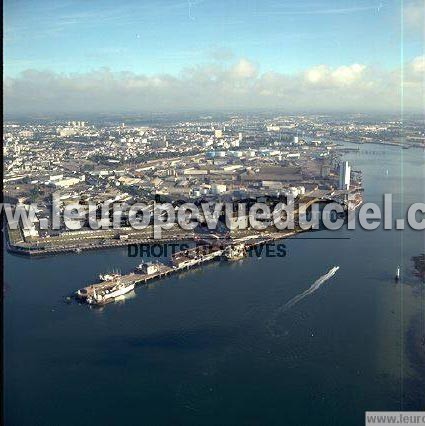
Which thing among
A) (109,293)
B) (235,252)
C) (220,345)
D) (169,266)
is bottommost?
(220,345)

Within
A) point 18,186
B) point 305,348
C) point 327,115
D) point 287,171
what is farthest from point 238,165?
point 305,348

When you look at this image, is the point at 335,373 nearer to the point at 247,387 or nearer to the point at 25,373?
the point at 247,387

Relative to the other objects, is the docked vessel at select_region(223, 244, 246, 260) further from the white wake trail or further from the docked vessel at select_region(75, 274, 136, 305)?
the docked vessel at select_region(75, 274, 136, 305)

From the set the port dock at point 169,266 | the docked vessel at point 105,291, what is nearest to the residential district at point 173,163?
the port dock at point 169,266

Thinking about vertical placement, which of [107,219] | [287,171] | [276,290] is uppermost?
[287,171]

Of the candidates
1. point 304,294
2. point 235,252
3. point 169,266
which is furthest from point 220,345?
point 235,252

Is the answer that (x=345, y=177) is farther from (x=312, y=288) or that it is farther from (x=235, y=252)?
(x=312, y=288)

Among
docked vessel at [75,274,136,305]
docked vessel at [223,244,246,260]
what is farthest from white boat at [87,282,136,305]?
docked vessel at [223,244,246,260]
